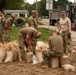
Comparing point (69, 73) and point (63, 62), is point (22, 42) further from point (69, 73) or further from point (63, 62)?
point (69, 73)

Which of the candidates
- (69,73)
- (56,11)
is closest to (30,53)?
(69,73)

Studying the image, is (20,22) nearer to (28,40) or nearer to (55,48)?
(28,40)

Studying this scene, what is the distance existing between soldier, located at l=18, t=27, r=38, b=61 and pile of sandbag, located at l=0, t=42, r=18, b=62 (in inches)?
12.6

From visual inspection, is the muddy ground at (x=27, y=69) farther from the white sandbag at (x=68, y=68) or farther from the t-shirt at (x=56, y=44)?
the t-shirt at (x=56, y=44)

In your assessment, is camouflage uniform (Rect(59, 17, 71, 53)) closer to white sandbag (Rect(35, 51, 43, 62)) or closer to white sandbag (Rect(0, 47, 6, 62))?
white sandbag (Rect(35, 51, 43, 62))

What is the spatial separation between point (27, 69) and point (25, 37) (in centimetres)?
168

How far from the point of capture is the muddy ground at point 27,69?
30.3 ft

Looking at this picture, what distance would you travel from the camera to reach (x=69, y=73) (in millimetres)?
9250

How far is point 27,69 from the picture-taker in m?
9.84

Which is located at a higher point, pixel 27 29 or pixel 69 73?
pixel 27 29

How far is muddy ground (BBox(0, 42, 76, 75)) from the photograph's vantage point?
924cm

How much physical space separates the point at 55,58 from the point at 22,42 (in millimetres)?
1497

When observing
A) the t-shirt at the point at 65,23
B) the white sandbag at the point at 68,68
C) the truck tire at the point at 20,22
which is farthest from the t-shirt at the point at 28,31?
the truck tire at the point at 20,22

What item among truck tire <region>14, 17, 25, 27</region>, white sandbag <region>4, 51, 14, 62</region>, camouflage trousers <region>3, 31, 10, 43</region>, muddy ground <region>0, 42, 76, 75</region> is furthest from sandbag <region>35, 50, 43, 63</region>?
truck tire <region>14, 17, 25, 27</region>
